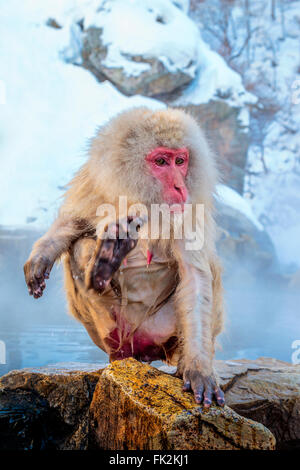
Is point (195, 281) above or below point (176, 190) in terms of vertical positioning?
below

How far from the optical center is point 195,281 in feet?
5.46

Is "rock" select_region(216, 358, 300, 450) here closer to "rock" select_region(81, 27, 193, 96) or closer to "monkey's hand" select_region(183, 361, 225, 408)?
"monkey's hand" select_region(183, 361, 225, 408)

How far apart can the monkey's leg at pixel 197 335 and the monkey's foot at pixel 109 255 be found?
1.48ft

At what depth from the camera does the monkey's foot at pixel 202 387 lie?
1301mm

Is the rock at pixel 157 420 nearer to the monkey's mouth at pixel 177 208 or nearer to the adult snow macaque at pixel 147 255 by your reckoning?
the adult snow macaque at pixel 147 255

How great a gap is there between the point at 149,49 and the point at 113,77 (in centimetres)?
77

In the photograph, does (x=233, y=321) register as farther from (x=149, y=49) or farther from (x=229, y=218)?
(x=149, y=49)

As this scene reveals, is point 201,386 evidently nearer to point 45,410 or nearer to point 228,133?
point 45,410

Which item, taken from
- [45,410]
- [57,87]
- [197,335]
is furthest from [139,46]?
[45,410]

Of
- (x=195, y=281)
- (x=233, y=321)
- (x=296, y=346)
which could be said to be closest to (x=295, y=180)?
(x=233, y=321)

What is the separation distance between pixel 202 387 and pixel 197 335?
0.73 feet

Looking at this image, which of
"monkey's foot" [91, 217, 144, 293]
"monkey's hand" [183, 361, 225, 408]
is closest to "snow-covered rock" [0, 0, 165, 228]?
"monkey's hand" [183, 361, 225, 408]

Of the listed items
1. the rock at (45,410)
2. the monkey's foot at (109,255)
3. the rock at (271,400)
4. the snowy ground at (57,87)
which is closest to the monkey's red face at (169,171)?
the monkey's foot at (109,255)

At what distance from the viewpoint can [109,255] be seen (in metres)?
1.17
